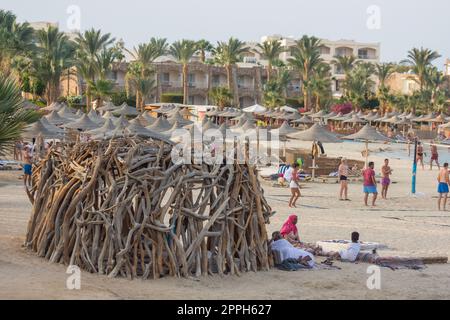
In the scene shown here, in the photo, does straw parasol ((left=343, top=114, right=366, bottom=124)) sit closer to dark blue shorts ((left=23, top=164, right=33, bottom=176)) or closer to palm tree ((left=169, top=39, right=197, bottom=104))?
palm tree ((left=169, top=39, right=197, bottom=104))

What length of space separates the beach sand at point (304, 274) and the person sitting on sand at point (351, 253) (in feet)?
0.75

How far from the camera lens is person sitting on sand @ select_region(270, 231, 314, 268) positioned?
46.1 ft

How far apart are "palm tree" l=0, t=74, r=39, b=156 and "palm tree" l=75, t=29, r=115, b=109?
49554 millimetres

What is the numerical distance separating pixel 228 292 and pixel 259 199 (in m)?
2.03

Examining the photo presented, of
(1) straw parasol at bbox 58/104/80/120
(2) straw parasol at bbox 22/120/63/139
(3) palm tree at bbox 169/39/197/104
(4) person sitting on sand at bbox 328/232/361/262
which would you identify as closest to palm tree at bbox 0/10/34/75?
(1) straw parasol at bbox 58/104/80/120

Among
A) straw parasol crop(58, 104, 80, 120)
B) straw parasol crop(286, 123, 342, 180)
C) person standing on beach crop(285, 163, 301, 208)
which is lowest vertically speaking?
person standing on beach crop(285, 163, 301, 208)

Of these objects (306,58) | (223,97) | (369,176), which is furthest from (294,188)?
(306,58)

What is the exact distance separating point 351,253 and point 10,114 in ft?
20.5

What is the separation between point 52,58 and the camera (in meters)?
62.0

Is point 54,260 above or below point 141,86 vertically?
below

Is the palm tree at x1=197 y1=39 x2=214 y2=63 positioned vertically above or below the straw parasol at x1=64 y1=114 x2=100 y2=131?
above

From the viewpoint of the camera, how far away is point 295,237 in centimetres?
1549

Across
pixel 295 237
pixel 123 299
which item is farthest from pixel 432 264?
pixel 123 299

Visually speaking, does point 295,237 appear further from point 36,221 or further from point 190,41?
point 190,41
